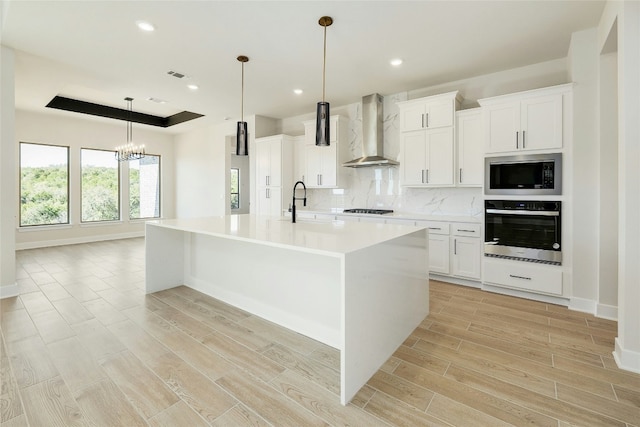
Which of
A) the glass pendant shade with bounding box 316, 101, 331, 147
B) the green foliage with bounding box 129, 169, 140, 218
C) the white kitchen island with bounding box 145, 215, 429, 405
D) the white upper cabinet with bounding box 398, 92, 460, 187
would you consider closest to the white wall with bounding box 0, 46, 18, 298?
the white kitchen island with bounding box 145, 215, 429, 405

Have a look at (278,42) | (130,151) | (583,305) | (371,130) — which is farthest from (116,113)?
(583,305)

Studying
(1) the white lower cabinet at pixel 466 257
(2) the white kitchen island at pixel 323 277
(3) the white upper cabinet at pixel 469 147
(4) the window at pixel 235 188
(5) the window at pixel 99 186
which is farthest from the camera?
(4) the window at pixel 235 188

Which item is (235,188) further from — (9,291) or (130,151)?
(9,291)

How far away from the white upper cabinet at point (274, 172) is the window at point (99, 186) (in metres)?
3.95

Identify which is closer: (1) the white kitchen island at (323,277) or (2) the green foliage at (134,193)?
(1) the white kitchen island at (323,277)

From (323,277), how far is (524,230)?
246 centimetres

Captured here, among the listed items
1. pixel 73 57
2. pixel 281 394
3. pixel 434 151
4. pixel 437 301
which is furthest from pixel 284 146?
pixel 281 394

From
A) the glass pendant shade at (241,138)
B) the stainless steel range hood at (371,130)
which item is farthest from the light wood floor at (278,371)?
the stainless steel range hood at (371,130)

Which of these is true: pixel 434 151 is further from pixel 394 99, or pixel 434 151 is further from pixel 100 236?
pixel 100 236

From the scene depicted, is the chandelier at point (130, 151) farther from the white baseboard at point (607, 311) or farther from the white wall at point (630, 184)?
the white baseboard at point (607, 311)

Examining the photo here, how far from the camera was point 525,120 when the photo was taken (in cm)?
333

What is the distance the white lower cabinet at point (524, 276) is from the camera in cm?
321

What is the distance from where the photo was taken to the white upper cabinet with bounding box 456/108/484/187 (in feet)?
12.6

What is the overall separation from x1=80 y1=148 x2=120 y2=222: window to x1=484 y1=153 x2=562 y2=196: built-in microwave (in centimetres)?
801
